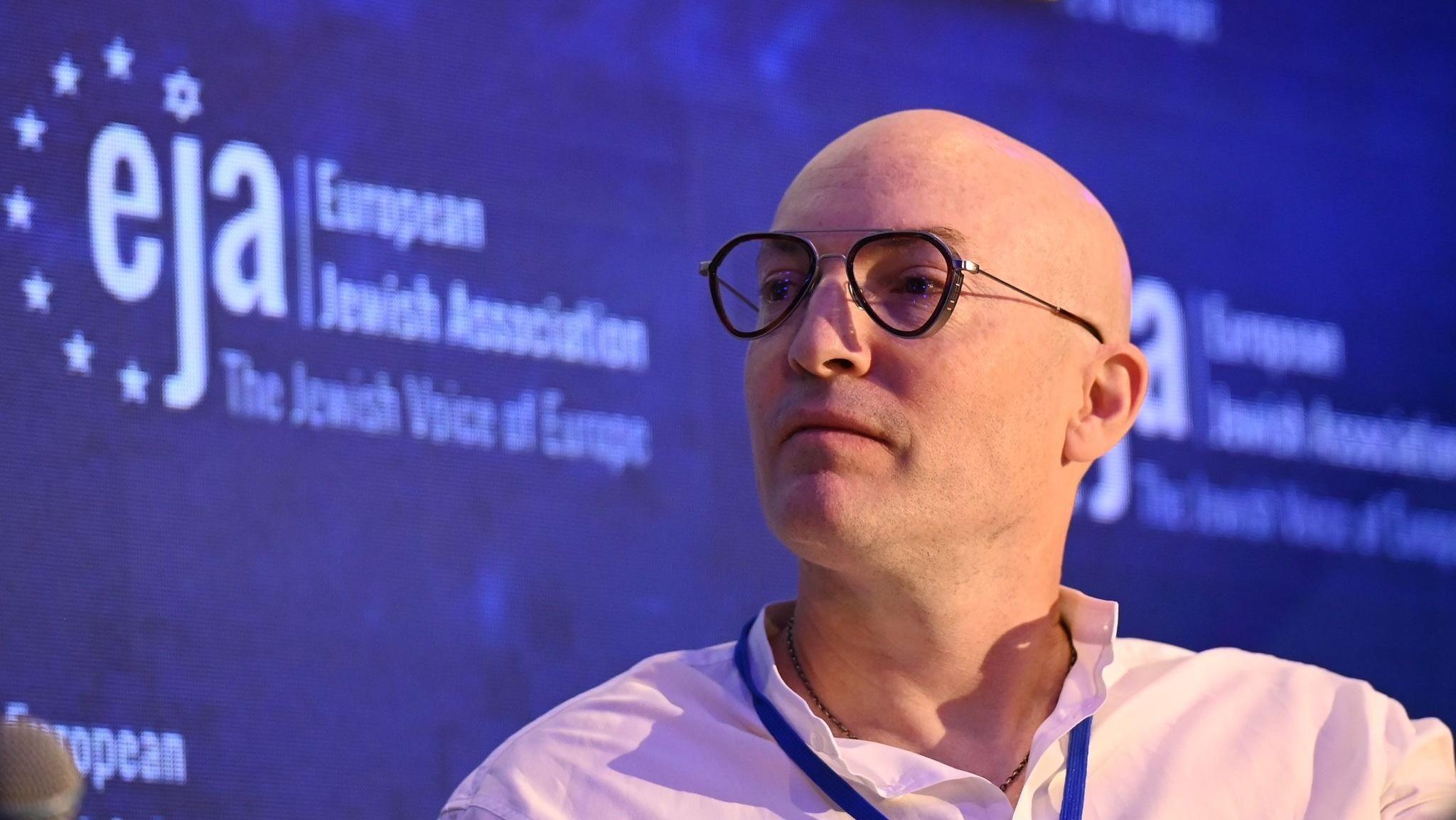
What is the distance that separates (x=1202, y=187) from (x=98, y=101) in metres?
2.05

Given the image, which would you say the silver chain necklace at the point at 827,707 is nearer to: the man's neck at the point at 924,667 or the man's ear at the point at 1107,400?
the man's neck at the point at 924,667

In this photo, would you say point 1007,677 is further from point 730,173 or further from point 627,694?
point 730,173

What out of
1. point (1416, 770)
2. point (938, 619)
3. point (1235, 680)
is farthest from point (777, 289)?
point (1416, 770)

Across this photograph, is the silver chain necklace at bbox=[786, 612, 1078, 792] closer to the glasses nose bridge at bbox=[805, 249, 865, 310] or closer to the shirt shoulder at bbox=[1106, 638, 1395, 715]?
the shirt shoulder at bbox=[1106, 638, 1395, 715]

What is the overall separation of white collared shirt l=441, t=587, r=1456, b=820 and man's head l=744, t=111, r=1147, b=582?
199mm

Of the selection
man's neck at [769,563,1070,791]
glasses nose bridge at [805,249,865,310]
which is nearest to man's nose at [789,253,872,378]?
glasses nose bridge at [805,249,865,310]

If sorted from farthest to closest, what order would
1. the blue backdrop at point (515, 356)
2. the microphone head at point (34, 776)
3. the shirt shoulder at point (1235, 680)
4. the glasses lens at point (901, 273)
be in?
the blue backdrop at point (515, 356), the shirt shoulder at point (1235, 680), the glasses lens at point (901, 273), the microphone head at point (34, 776)

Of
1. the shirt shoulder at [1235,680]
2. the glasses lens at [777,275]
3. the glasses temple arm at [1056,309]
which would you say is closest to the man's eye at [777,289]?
the glasses lens at [777,275]

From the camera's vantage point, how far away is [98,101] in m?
2.71

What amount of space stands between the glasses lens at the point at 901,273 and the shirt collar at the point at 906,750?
0.43 metres

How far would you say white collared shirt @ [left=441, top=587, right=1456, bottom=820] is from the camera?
2033 millimetres

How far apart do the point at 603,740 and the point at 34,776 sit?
101 cm

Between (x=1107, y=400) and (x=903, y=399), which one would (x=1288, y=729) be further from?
(x=903, y=399)

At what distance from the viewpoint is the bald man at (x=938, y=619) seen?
2.04 meters
